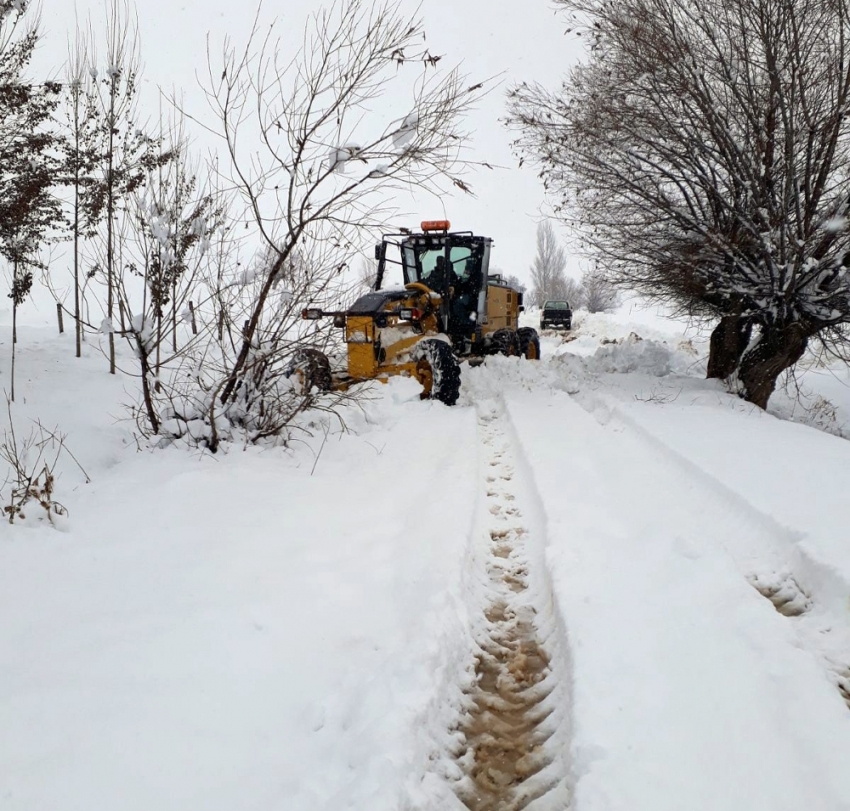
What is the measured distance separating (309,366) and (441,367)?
2.85m

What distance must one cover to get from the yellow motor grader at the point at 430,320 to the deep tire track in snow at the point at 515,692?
10.2 feet

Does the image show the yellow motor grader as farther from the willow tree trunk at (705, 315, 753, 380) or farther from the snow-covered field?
the willow tree trunk at (705, 315, 753, 380)

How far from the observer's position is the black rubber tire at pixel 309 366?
6.10 metres

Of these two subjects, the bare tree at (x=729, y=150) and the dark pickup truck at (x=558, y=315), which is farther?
the dark pickup truck at (x=558, y=315)

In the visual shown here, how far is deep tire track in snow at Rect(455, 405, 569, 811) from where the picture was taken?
2.33m

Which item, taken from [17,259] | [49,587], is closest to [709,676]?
[49,587]

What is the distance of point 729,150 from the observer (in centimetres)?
880

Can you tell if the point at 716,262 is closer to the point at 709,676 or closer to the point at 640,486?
the point at 640,486

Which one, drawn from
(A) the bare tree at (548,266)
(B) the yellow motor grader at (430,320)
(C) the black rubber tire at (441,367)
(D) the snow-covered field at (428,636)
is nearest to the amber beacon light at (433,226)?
(B) the yellow motor grader at (430,320)

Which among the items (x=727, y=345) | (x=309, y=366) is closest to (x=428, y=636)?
(x=309, y=366)

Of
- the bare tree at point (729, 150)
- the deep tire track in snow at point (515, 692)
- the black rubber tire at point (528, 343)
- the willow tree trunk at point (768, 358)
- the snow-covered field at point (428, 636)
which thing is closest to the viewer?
the snow-covered field at point (428, 636)

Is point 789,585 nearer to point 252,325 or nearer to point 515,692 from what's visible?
point 515,692

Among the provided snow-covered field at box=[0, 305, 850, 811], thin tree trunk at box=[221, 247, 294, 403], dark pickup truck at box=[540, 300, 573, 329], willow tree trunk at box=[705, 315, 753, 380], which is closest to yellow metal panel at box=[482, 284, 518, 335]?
willow tree trunk at box=[705, 315, 753, 380]

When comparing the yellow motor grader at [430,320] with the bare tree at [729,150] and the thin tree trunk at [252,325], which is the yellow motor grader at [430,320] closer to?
the thin tree trunk at [252,325]
